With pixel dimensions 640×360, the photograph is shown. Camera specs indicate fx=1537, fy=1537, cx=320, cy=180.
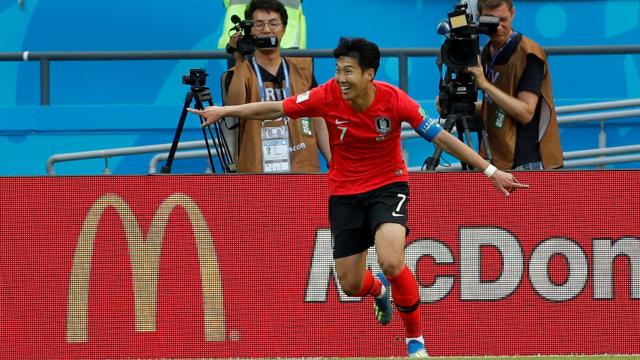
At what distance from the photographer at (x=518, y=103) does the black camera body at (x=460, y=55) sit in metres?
0.15

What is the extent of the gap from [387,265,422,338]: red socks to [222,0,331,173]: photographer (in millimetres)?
1684

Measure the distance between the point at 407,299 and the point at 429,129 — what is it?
112 centimetres

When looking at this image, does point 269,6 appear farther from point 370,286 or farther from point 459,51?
point 370,286

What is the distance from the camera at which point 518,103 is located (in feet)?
36.6

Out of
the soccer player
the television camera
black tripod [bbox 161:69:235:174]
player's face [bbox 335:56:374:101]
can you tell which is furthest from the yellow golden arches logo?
player's face [bbox 335:56:374:101]

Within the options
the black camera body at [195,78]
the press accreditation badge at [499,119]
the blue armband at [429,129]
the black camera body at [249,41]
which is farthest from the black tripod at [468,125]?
the black camera body at [195,78]

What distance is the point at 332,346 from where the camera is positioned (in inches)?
441

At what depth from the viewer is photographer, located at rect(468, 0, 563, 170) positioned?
1127cm

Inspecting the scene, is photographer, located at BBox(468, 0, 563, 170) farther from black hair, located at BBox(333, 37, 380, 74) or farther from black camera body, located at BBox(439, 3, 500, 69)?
black hair, located at BBox(333, 37, 380, 74)

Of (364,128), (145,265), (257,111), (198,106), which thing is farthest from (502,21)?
(145,265)

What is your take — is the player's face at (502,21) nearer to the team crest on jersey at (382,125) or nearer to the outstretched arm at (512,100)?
the outstretched arm at (512,100)

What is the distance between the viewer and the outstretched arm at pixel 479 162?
962 cm

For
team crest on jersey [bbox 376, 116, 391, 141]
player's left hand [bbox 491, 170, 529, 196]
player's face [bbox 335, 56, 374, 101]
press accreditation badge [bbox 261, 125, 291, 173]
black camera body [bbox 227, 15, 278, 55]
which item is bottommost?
player's left hand [bbox 491, 170, 529, 196]

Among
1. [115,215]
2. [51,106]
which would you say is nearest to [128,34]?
[51,106]
